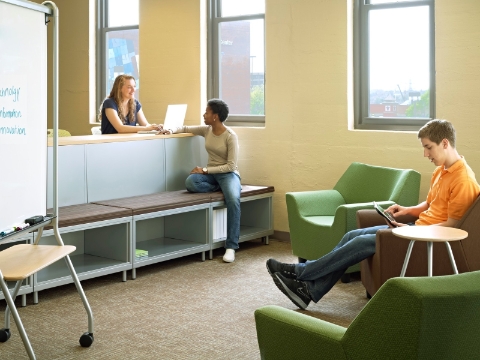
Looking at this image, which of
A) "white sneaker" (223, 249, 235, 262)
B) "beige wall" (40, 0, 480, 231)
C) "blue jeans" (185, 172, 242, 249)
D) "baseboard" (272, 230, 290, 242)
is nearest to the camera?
"beige wall" (40, 0, 480, 231)

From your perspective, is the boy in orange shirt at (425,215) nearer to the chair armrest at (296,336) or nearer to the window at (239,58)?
the chair armrest at (296,336)

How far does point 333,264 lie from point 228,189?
6.61 feet

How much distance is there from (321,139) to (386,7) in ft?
4.24

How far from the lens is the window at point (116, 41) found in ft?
27.5

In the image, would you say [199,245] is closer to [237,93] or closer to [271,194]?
[271,194]

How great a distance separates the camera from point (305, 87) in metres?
6.69

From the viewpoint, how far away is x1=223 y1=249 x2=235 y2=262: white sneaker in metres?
6.07

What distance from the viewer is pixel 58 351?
12.9 feet

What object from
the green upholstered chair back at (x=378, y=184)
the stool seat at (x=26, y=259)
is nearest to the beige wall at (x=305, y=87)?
the green upholstered chair back at (x=378, y=184)

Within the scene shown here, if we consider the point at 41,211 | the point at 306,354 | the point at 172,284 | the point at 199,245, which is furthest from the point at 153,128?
the point at 306,354

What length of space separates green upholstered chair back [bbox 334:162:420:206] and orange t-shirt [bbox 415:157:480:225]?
1259mm

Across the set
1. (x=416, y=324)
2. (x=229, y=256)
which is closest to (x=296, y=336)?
(x=416, y=324)

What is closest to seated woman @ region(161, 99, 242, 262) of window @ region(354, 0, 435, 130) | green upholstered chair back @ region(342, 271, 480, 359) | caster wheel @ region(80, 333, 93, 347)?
window @ region(354, 0, 435, 130)

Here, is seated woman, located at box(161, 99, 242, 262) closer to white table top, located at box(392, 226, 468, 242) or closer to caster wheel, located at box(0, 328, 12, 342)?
caster wheel, located at box(0, 328, 12, 342)
